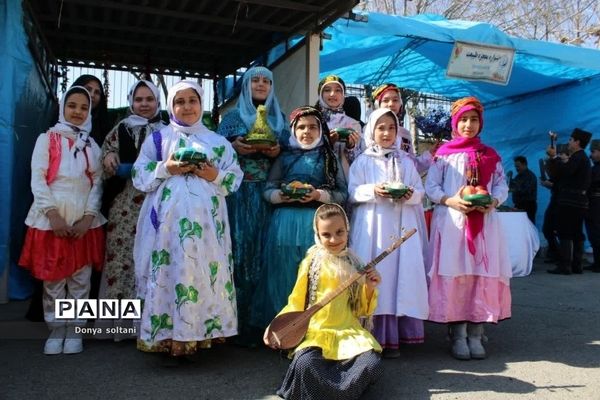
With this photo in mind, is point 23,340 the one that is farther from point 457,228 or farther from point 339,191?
point 457,228

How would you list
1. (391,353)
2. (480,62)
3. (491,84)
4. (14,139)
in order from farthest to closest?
(491,84), (480,62), (14,139), (391,353)

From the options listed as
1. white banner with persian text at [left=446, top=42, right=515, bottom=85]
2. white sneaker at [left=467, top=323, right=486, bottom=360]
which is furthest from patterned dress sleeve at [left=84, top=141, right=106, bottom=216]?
white banner with persian text at [left=446, top=42, right=515, bottom=85]

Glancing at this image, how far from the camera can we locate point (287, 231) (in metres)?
3.51

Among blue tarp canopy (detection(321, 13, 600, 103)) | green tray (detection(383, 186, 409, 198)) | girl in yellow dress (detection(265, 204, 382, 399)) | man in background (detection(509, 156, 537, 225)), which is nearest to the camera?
girl in yellow dress (detection(265, 204, 382, 399))

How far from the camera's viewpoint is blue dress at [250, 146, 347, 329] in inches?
138

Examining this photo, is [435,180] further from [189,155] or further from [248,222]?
[189,155]

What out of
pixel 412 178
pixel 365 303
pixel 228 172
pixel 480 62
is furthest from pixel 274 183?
pixel 480 62

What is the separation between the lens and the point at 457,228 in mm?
3582

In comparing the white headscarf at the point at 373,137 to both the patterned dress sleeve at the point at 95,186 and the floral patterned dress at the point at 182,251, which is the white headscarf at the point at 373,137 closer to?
the floral patterned dress at the point at 182,251

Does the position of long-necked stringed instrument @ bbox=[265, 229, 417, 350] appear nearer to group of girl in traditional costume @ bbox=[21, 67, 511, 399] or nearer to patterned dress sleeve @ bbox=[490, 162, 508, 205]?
group of girl in traditional costume @ bbox=[21, 67, 511, 399]

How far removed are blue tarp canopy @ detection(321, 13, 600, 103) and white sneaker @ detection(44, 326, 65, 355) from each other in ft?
14.4

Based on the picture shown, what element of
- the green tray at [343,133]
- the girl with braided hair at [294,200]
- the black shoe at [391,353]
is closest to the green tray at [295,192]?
the girl with braided hair at [294,200]

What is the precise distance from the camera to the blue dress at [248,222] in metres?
3.76

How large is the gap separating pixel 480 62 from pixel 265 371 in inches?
220
